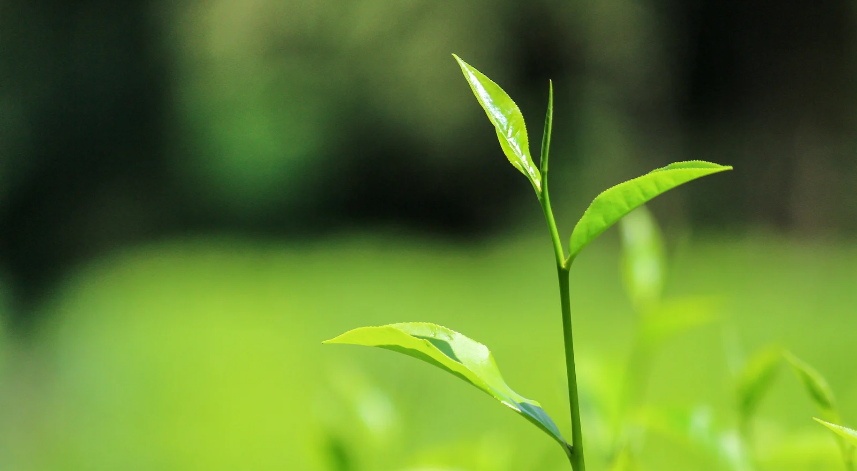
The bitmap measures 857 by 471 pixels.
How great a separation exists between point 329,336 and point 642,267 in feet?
4.89

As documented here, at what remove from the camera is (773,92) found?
2051 millimetres

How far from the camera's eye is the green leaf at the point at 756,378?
15 centimetres

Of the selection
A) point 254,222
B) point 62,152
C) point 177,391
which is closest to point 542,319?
point 177,391

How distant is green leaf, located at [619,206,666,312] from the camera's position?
178 mm

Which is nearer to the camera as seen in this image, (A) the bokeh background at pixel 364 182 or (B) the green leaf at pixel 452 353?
(B) the green leaf at pixel 452 353

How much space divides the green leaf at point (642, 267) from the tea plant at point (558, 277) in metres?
0.08

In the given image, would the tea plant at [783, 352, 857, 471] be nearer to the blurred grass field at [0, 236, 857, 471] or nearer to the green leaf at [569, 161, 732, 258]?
the green leaf at [569, 161, 732, 258]

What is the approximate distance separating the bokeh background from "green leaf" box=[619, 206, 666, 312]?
1.23m

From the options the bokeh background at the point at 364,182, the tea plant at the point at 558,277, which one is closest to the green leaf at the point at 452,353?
the tea plant at the point at 558,277

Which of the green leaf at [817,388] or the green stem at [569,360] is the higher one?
the green stem at [569,360]

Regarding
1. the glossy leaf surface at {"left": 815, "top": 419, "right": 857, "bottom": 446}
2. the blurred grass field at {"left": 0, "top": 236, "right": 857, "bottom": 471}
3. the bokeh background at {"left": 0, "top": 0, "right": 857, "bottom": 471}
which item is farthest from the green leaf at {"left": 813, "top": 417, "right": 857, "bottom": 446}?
the bokeh background at {"left": 0, "top": 0, "right": 857, "bottom": 471}

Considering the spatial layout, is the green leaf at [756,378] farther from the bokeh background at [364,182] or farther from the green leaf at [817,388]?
the bokeh background at [364,182]

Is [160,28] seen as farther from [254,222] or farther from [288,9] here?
[254,222]

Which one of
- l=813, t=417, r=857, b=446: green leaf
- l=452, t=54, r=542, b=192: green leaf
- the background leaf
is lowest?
the background leaf
